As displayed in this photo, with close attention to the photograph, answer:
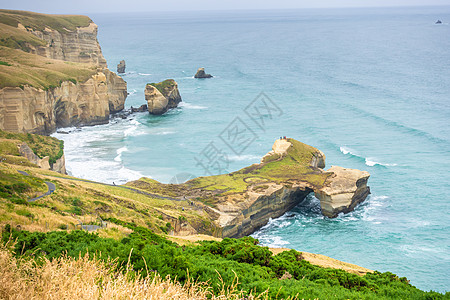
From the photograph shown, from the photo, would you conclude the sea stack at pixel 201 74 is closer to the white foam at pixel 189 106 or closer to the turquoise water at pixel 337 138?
the turquoise water at pixel 337 138

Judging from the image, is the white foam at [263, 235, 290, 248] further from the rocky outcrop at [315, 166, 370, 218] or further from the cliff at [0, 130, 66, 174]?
the cliff at [0, 130, 66, 174]

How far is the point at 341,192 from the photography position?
5700 centimetres

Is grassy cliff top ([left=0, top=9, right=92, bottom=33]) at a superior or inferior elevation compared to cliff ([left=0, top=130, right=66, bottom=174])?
superior

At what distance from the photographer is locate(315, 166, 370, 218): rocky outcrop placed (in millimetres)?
56812

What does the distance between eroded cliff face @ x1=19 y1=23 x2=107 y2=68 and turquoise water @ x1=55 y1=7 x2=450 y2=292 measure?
15437mm

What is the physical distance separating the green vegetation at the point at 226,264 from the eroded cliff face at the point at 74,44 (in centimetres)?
8787

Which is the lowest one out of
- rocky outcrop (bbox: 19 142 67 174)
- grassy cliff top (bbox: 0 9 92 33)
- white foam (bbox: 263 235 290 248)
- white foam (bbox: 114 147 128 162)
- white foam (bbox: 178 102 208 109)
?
white foam (bbox: 263 235 290 248)

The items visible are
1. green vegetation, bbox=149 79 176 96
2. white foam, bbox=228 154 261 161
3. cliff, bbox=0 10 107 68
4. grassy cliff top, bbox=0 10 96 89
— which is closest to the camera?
grassy cliff top, bbox=0 10 96 89

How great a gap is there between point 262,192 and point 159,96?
2154 inches

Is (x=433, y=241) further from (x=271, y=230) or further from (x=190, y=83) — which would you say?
(x=190, y=83)

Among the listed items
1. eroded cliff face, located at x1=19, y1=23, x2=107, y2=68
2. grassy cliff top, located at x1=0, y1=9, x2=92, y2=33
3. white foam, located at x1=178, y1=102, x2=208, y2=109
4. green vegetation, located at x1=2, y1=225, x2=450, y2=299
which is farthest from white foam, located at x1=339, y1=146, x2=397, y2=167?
A: grassy cliff top, located at x1=0, y1=9, x2=92, y2=33

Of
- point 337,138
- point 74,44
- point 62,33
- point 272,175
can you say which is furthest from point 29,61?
point 337,138

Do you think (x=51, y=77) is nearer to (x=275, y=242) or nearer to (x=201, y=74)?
(x=275, y=242)

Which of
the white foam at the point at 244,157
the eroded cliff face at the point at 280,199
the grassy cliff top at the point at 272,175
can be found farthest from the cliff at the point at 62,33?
the eroded cliff face at the point at 280,199
